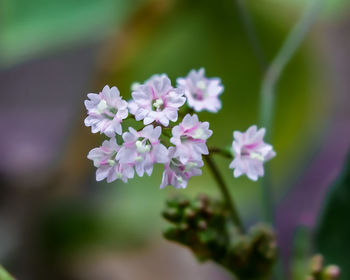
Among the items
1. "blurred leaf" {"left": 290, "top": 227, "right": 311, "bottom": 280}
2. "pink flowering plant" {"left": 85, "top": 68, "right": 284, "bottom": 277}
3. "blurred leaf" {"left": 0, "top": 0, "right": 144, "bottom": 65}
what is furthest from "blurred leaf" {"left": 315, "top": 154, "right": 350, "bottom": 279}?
"blurred leaf" {"left": 0, "top": 0, "right": 144, "bottom": 65}

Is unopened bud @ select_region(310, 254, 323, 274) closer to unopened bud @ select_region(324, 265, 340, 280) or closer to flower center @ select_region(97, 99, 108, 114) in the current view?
unopened bud @ select_region(324, 265, 340, 280)

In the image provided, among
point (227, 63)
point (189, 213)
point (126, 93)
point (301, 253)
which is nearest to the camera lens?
point (189, 213)

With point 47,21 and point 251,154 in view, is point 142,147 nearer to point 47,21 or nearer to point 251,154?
point 251,154

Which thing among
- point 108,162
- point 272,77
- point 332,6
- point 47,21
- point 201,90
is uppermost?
point 332,6

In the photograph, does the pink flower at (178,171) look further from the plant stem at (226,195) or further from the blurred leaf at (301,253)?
the blurred leaf at (301,253)

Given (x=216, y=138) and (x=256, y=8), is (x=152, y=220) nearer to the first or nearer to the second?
(x=216, y=138)

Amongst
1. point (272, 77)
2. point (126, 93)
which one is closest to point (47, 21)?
point (126, 93)
